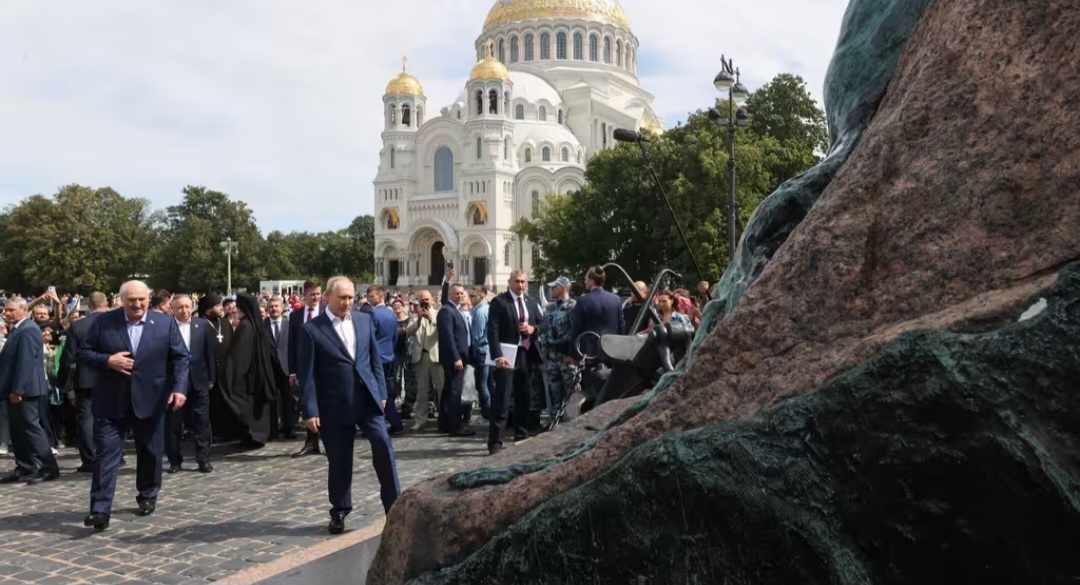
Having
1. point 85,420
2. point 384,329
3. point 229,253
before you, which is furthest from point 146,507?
point 229,253

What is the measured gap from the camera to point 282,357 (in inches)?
374

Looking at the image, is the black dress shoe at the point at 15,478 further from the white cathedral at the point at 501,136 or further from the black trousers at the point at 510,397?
the white cathedral at the point at 501,136

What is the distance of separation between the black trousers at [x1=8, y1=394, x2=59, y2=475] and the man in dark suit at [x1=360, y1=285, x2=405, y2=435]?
2813 millimetres

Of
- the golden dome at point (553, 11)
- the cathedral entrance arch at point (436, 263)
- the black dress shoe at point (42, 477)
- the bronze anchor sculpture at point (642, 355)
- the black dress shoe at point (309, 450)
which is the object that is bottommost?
the black dress shoe at point (42, 477)

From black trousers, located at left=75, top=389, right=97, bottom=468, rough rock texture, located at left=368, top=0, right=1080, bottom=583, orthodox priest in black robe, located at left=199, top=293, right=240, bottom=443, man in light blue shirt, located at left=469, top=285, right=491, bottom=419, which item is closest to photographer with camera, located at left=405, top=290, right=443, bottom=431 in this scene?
man in light blue shirt, located at left=469, top=285, right=491, bottom=419

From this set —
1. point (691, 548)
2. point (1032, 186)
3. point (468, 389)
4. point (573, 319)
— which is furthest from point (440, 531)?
point (468, 389)

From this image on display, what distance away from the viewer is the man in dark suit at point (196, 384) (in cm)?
779

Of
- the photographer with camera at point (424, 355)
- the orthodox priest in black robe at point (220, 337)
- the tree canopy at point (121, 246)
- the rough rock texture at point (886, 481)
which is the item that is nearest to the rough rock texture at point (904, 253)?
the rough rock texture at point (886, 481)

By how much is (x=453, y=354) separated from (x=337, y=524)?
3762mm

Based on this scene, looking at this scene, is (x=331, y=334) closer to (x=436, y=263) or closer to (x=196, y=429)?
(x=196, y=429)

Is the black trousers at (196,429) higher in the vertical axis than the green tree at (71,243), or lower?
lower

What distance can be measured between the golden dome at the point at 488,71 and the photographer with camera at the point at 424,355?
2197 inches

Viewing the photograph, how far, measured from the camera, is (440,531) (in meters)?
2.84

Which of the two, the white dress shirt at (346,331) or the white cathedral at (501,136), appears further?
the white cathedral at (501,136)
